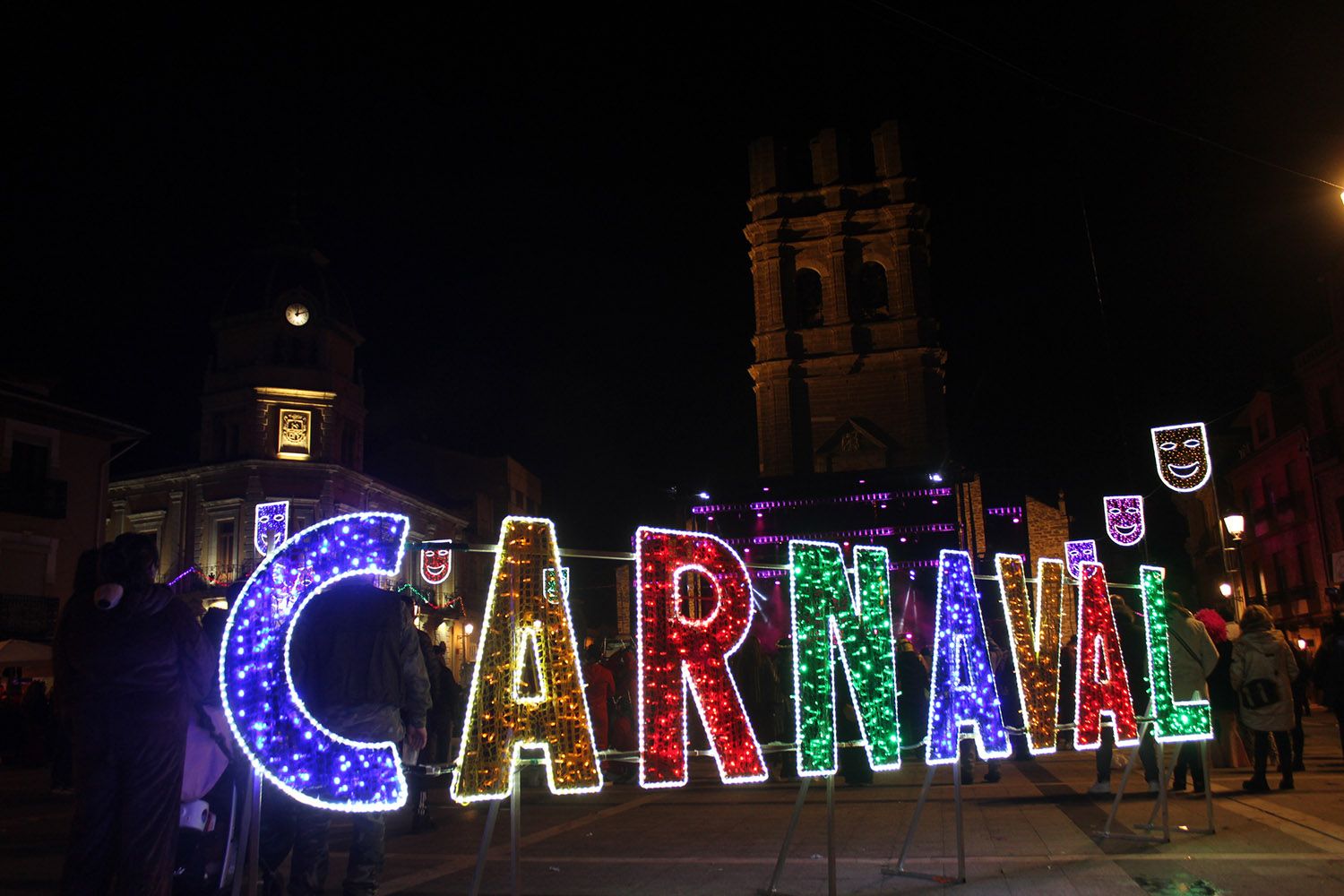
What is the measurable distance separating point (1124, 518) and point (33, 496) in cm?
2901

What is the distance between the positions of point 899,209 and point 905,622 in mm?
21321

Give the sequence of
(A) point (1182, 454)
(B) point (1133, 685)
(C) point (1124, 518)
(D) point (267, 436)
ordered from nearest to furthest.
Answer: (B) point (1133, 685) < (A) point (1182, 454) < (C) point (1124, 518) < (D) point (267, 436)

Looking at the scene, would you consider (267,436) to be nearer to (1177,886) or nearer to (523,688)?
(523,688)

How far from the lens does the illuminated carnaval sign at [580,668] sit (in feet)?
14.9

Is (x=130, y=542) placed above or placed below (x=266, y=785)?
above

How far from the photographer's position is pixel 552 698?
4.95 meters

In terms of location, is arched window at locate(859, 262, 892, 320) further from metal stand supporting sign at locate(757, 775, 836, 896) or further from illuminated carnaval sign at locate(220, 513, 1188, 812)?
metal stand supporting sign at locate(757, 775, 836, 896)

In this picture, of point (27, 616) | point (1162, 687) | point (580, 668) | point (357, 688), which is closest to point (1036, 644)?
point (1162, 687)

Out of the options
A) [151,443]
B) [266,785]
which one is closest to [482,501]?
[151,443]

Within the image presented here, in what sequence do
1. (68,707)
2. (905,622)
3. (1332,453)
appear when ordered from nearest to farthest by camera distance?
(68,707), (1332,453), (905,622)

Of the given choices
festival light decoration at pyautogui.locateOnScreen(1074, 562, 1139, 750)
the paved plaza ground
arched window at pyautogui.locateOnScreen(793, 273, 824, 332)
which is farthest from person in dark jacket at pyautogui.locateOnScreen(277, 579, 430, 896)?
arched window at pyautogui.locateOnScreen(793, 273, 824, 332)

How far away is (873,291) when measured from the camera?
49750mm

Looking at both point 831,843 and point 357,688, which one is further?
point 831,843

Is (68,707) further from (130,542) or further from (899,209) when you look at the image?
(899,209)
